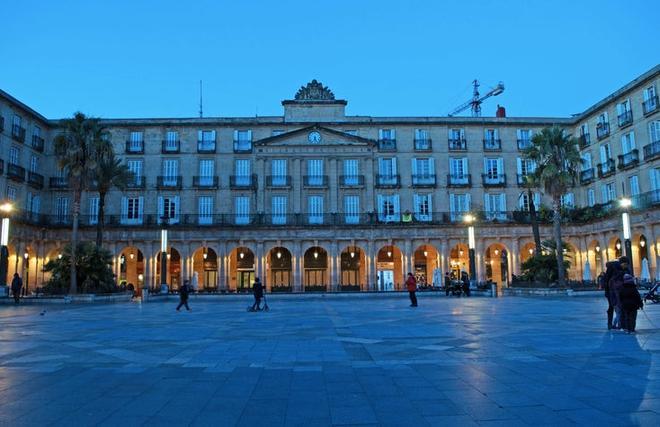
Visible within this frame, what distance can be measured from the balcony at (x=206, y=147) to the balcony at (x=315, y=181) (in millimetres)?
9503

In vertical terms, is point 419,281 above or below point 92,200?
below

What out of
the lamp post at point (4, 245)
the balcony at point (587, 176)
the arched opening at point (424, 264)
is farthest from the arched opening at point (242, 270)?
the balcony at point (587, 176)

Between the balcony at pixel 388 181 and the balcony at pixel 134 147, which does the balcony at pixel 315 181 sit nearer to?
the balcony at pixel 388 181

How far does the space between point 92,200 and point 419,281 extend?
32.4m

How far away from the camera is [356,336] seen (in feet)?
41.0

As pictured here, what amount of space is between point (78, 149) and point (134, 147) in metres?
18.3

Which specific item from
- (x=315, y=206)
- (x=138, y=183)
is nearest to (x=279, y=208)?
(x=315, y=206)

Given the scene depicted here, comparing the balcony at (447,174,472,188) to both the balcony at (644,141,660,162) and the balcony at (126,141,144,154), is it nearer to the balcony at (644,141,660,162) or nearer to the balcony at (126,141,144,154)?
the balcony at (644,141,660,162)

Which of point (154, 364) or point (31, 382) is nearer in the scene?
point (31, 382)

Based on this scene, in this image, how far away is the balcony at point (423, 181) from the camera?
49.9 meters

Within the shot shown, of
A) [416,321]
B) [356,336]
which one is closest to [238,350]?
[356,336]

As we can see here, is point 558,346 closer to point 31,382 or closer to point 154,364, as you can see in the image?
point 154,364

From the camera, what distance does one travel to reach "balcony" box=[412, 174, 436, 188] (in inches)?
1965

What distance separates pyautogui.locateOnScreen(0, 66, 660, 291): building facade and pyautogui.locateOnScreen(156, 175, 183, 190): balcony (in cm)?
10
